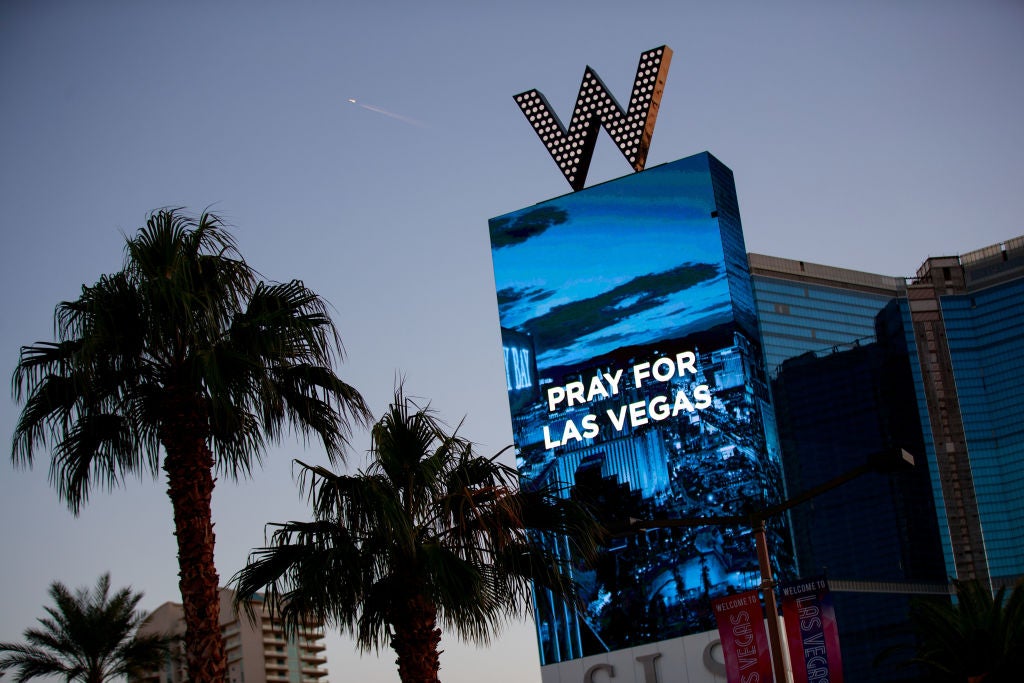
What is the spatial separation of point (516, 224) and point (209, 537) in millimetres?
87265

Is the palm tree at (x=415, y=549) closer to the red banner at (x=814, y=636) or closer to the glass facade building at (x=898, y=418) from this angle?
the red banner at (x=814, y=636)

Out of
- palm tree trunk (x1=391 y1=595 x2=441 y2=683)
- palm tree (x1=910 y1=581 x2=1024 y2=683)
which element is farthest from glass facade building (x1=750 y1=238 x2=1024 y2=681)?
palm tree trunk (x1=391 y1=595 x2=441 y2=683)

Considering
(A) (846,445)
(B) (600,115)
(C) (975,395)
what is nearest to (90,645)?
(B) (600,115)

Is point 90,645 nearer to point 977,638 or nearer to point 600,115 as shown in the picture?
point 977,638

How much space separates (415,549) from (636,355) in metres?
85.3

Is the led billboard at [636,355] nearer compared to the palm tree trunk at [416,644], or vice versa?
the palm tree trunk at [416,644]

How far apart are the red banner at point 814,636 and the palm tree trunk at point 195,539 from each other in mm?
8999

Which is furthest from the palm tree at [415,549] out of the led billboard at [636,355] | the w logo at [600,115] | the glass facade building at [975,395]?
the glass facade building at [975,395]

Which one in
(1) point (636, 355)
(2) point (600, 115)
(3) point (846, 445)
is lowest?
(3) point (846, 445)

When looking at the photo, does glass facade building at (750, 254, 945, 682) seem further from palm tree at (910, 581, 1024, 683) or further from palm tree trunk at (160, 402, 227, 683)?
palm tree trunk at (160, 402, 227, 683)

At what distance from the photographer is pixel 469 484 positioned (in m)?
21.1

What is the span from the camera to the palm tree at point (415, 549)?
1984 cm

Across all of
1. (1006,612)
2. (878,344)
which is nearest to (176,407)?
(1006,612)

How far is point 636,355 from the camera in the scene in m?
105
